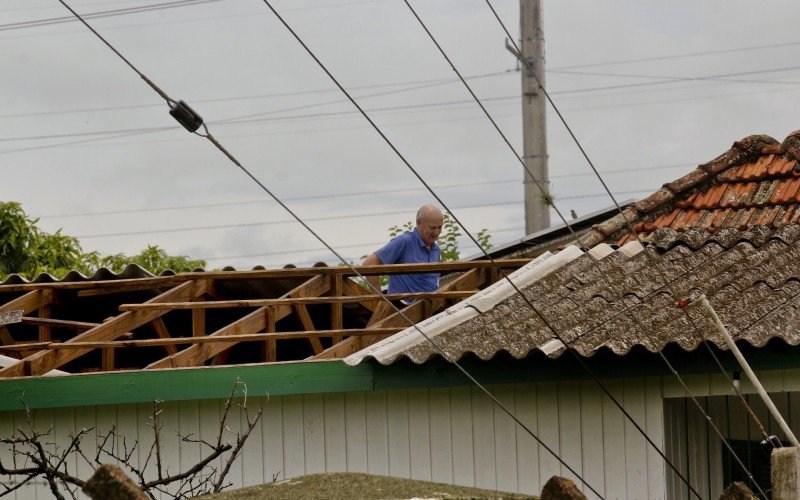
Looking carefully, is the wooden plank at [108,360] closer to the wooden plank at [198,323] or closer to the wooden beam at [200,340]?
the wooden beam at [200,340]

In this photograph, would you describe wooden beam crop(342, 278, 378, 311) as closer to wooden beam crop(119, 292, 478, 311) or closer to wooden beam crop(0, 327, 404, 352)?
wooden beam crop(119, 292, 478, 311)

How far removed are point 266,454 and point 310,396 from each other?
521 mm

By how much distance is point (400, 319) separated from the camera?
32.7 feet

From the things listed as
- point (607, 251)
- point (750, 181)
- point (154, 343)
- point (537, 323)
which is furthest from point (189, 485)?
point (750, 181)

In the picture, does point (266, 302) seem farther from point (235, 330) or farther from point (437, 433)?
point (437, 433)

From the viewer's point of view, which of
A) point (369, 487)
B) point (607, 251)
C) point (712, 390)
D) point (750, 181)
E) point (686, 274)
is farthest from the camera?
point (750, 181)

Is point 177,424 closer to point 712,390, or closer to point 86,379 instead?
point 86,379

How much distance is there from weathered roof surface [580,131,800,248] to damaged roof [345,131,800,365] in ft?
0.03

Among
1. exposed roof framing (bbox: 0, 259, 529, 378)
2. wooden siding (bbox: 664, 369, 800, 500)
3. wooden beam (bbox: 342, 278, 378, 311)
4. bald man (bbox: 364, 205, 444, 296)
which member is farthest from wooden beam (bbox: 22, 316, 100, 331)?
wooden siding (bbox: 664, 369, 800, 500)

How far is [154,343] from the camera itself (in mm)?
9141

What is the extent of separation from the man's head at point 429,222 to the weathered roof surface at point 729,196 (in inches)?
49.9

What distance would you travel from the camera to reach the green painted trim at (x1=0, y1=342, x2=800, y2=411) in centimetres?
820

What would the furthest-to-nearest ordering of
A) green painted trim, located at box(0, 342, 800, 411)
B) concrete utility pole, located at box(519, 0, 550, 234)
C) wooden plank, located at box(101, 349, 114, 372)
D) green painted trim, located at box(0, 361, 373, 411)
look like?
1. concrete utility pole, located at box(519, 0, 550, 234)
2. wooden plank, located at box(101, 349, 114, 372)
3. green painted trim, located at box(0, 361, 373, 411)
4. green painted trim, located at box(0, 342, 800, 411)

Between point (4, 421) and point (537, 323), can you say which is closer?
point (537, 323)
